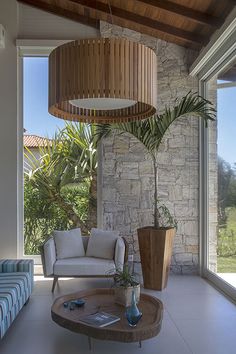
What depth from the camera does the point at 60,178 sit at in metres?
5.78

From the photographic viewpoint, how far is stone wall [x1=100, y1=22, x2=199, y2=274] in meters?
5.55

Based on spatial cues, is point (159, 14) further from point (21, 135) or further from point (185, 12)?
point (21, 135)

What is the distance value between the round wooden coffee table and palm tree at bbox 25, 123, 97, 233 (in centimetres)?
235

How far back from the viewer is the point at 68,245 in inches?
191

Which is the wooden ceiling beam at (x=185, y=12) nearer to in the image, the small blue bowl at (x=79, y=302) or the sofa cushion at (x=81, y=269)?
the sofa cushion at (x=81, y=269)

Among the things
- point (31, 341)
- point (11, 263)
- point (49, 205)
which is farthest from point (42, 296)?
point (49, 205)

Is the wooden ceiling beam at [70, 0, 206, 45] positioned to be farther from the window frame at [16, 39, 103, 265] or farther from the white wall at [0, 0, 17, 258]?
the white wall at [0, 0, 17, 258]

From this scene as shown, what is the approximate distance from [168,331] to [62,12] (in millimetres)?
4664

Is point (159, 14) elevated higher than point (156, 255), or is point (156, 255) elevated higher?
point (159, 14)

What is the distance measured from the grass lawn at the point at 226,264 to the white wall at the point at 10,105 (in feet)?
9.62

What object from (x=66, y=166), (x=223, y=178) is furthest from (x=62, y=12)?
(x=223, y=178)

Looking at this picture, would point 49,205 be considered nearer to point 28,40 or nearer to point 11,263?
point 11,263

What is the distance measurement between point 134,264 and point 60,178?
1736 millimetres

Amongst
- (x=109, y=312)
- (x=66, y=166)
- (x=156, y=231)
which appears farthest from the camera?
(x=66, y=166)
